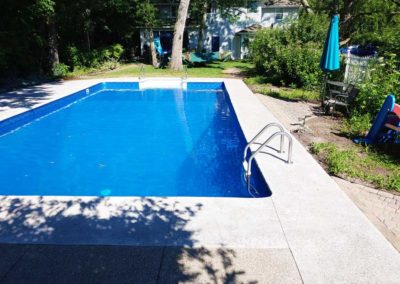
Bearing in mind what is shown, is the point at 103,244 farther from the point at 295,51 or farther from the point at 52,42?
the point at 52,42

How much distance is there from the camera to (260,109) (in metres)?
9.90

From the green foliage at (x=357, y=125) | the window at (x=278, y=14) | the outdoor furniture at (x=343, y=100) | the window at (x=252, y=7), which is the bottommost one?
the green foliage at (x=357, y=125)

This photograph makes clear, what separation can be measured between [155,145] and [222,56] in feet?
65.2

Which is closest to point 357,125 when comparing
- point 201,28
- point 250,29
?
point 201,28

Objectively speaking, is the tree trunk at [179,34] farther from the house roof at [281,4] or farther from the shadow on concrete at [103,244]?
the shadow on concrete at [103,244]

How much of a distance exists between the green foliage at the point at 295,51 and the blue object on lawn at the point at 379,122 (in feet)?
21.2

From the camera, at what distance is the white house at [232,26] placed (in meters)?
27.2

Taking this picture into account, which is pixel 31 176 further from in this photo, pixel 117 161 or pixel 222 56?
pixel 222 56

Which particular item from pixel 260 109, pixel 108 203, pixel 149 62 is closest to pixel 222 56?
pixel 149 62

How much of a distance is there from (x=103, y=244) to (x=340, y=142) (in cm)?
553

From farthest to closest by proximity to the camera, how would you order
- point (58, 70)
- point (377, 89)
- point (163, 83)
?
point (58, 70) < point (163, 83) < point (377, 89)

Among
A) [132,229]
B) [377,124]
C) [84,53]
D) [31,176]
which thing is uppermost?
[84,53]

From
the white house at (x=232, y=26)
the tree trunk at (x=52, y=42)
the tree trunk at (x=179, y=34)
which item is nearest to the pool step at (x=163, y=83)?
the tree trunk at (x=179, y=34)

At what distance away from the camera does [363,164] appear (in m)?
5.77
